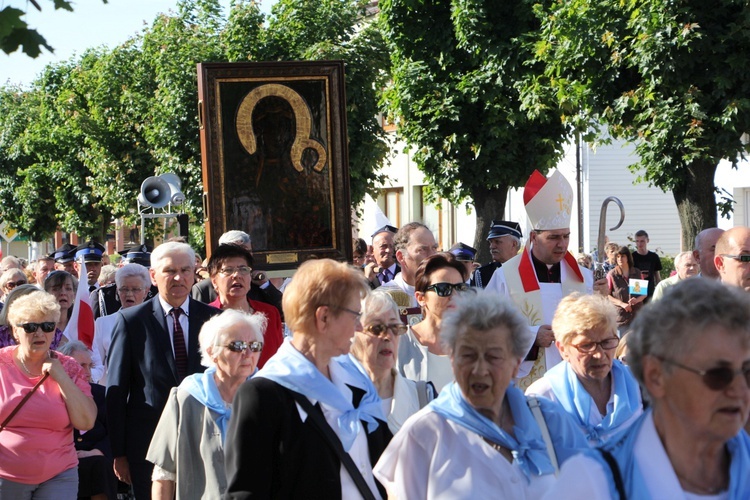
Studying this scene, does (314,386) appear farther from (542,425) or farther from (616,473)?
(616,473)

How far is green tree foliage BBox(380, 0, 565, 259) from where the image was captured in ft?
72.4

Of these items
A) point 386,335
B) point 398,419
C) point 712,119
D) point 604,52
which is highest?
point 604,52

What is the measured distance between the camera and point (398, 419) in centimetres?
536

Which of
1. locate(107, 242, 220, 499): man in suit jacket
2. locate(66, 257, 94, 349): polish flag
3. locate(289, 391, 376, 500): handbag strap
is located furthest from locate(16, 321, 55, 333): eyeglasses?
locate(289, 391, 376, 500): handbag strap

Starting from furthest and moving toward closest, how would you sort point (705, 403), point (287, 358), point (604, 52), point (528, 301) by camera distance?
1. point (604, 52)
2. point (528, 301)
3. point (287, 358)
4. point (705, 403)

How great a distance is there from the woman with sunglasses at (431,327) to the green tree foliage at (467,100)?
15.7 meters

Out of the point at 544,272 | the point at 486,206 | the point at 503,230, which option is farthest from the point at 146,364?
the point at 486,206

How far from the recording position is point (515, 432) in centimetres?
400

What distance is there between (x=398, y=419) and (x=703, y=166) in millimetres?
13807

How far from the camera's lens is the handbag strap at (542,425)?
4.00 metres

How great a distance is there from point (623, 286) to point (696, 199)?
82.5 inches

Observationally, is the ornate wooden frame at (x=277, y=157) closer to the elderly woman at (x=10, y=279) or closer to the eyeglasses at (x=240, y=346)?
the elderly woman at (x=10, y=279)

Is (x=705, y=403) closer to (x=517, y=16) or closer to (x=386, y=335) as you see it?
(x=386, y=335)

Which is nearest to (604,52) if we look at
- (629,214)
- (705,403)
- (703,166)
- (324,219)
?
(703,166)
